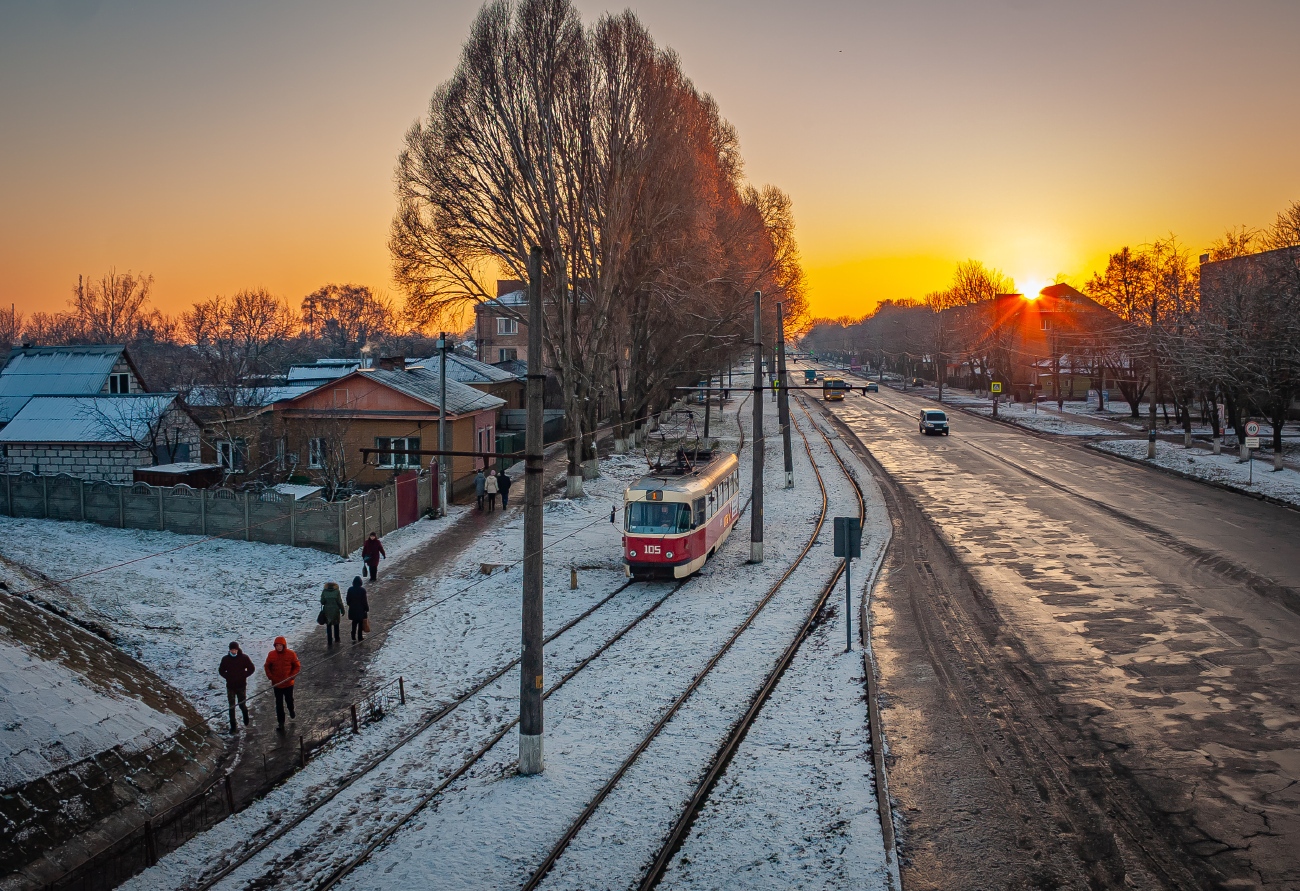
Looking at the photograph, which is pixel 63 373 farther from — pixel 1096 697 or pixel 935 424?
pixel 935 424

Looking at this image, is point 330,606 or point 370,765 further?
point 330,606

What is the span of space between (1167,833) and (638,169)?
29.7 m

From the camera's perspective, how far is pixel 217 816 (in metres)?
11.1

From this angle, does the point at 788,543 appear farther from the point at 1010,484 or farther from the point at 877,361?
the point at 877,361

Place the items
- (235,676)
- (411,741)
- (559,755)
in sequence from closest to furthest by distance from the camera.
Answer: (559,755), (411,741), (235,676)

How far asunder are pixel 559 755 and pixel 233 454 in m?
25.4

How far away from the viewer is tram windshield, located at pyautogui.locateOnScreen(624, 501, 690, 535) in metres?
21.3

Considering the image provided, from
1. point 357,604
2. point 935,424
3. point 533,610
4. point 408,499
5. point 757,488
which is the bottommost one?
point 357,604

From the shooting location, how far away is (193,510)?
23.8m

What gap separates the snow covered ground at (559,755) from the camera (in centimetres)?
976

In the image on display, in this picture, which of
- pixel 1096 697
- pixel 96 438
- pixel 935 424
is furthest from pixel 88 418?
pixel 935 424

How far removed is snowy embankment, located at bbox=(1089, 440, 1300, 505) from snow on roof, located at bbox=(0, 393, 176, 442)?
40444mm

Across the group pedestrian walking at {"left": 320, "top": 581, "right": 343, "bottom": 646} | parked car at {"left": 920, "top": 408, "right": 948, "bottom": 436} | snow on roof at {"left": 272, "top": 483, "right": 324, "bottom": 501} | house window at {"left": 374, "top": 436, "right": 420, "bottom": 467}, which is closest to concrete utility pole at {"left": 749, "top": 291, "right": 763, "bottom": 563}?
pedestrian walking at {"left": 320, "top": 581, "right": 343, "bottom": 646}

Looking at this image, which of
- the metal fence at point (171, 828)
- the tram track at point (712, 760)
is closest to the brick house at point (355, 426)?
the tram track at point (712, 760)
